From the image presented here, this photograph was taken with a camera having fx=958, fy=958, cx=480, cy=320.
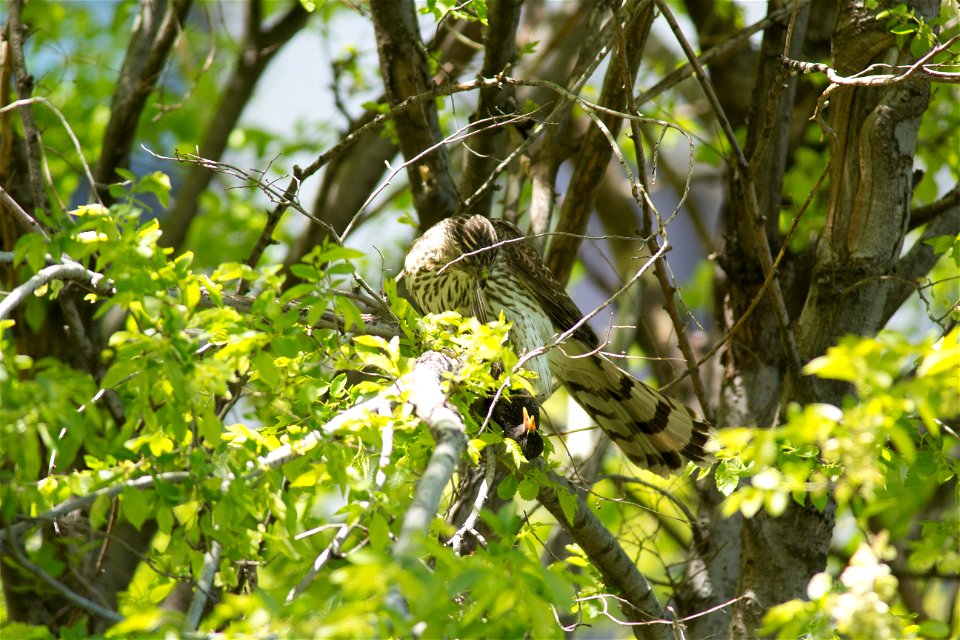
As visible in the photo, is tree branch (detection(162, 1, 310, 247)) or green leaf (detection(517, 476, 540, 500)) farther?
tree branch (detection(162, 1, 310, 247))

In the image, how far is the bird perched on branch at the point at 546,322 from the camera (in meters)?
4.50

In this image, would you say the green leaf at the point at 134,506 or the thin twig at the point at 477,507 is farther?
the thin twig at the point at 477,507

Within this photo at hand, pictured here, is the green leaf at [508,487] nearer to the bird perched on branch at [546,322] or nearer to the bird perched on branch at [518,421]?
the bird perched on branch at [518,421]

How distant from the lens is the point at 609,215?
7531 millimetres

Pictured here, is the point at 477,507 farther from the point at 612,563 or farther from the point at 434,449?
the point at 612,563

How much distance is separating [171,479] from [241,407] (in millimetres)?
3188

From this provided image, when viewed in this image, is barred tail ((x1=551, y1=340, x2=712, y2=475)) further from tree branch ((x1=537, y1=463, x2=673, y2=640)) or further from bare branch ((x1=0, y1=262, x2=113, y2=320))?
bare branch ((x1=0, y1=262, x2=113, y2=320))

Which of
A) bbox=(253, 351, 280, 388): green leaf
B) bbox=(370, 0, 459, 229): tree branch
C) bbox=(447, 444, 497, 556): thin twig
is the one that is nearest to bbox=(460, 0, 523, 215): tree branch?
bbox=(370, 0, 459, 229): tree branch

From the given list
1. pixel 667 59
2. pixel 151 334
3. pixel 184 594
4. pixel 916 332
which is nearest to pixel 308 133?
pixel 667 59

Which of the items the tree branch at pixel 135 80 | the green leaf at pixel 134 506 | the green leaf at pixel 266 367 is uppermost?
the tree branch at pixel 135 80

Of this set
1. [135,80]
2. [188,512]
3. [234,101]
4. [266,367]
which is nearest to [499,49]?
[135,80]

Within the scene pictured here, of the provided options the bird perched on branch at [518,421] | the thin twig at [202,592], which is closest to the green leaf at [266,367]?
the thin twig at [202,592]

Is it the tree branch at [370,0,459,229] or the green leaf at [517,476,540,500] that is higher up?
the tree branch at [370,0,459,229]

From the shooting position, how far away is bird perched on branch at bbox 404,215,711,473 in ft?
14.8
